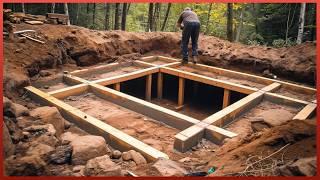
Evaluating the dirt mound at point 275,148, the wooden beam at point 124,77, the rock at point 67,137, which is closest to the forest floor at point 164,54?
the dirt mound at point 275,148

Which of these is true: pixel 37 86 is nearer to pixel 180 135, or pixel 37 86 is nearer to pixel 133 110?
pixel 133 110

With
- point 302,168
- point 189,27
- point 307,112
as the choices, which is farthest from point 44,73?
point 302,168

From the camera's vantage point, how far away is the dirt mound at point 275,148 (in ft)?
10.5

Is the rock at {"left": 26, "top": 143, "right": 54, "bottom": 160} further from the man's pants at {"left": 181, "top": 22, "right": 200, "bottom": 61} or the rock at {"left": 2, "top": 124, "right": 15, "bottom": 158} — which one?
the man's pants at {"left": 181, "top": 22, "right": 200, "bottom": 61}

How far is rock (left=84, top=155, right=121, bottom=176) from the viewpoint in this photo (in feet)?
10.8

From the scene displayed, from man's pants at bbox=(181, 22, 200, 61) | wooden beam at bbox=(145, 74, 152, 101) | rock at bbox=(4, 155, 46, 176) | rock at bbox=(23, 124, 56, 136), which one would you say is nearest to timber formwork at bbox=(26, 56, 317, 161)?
wooden beam at bbox=(145, 74, 152, 101)

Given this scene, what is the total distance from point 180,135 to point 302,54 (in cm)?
536

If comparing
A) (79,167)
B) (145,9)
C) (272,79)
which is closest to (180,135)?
(79,167)

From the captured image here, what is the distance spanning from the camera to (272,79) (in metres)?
7.84

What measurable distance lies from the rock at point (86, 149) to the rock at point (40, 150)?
0.31 meters

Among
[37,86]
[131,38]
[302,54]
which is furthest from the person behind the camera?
[131,38]

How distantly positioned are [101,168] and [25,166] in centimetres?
81

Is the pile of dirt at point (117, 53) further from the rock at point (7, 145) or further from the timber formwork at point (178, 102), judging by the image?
the rock at point (7, 145)

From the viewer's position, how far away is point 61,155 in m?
3.67
